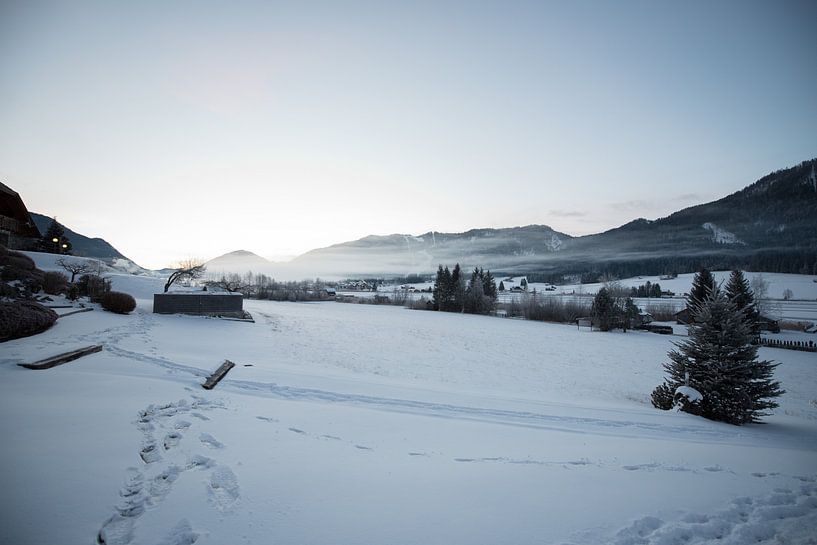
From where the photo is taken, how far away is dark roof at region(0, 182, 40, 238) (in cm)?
2716

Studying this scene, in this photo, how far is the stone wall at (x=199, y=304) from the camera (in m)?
25.5

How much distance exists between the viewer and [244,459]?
5.04m

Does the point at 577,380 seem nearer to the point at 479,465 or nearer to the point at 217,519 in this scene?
the point at 479,465

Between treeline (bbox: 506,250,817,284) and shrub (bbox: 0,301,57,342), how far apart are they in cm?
8902

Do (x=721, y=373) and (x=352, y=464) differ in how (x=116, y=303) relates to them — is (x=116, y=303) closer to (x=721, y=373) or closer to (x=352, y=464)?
(x=352, y=464)

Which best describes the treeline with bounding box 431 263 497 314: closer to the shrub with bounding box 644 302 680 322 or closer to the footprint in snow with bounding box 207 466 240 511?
the shrub with bounding box 644 302 680 322

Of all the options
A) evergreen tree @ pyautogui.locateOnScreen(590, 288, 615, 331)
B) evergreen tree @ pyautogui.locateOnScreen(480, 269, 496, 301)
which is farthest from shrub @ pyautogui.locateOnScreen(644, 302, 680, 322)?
evergreen tree @ pyautogui.locateOnScreen(480, 269, 496, 301)

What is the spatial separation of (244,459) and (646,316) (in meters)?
63.5

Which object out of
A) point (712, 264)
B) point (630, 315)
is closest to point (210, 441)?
point (630, 315)

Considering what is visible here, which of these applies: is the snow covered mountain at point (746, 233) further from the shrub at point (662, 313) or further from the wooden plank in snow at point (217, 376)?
the wooden plank in snow at point (217, 376)

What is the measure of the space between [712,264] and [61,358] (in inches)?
7161

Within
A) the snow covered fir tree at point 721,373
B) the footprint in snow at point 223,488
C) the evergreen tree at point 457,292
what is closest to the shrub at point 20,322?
the footprint in snow at point 223,488

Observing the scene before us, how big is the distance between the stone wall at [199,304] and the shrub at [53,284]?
17.7ft

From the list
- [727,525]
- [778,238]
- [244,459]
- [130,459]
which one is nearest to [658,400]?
[727,525]
